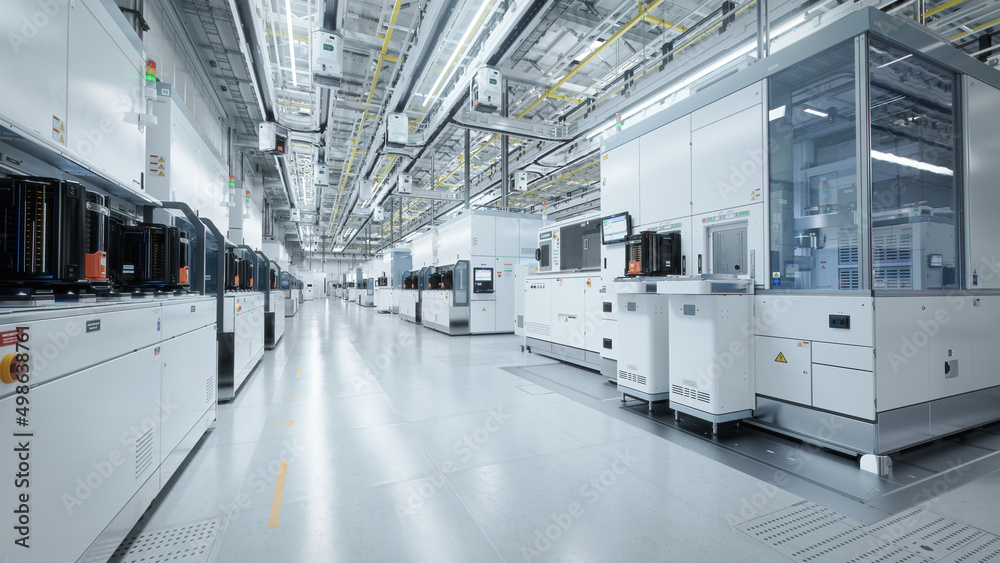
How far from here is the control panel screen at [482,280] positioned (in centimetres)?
957

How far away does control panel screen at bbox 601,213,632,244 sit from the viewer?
4816 mm

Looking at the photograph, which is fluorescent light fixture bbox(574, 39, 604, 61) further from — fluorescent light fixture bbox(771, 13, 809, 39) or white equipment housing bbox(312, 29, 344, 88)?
white equipment housing bbox(312, 29, 344, 88)

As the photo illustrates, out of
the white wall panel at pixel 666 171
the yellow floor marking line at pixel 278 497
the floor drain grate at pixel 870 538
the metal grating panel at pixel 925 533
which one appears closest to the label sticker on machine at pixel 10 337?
the yellow floor marking line at pixel 278 497

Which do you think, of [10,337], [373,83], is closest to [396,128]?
[373,83]

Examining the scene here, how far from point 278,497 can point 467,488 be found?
1074 millimetres

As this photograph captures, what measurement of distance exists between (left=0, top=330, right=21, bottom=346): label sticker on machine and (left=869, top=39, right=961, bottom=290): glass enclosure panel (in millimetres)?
4732

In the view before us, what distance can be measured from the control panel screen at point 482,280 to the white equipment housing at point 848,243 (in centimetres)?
580

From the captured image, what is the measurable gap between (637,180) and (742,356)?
2343mm

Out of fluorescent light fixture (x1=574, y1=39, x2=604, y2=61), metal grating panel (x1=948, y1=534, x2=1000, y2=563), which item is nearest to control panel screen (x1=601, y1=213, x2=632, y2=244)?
metal grating panel (x1=948, y1=534, x2=1000, y2=563)

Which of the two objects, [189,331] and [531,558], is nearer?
[531,558]

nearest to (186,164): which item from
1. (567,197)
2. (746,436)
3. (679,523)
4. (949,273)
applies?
(679,523)

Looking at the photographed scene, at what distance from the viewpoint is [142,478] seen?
1.96 meters

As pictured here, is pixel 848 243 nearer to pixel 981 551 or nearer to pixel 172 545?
pixel 981 551

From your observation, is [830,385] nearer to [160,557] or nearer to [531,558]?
[531,558]
